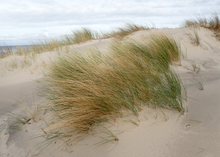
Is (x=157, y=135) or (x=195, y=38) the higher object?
(x=195, y=38)

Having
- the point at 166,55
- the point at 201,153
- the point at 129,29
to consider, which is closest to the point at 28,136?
the point at 201,153

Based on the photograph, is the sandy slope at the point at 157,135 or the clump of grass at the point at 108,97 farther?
the clump of grass at the point at 108,97

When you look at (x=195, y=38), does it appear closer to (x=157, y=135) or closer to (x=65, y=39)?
(x=157, y=135)

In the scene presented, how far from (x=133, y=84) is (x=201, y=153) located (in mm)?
1011

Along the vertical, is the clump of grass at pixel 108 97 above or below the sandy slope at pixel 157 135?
above

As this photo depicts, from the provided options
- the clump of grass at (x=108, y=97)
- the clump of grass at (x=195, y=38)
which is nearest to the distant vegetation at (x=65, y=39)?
the clump of grass at (x=195, y=38)

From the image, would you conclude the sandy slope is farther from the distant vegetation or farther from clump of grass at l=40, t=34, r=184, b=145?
the distant vegetation

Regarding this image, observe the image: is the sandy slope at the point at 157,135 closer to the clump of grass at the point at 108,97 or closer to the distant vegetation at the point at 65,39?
the clump of grass at the point at 108,97

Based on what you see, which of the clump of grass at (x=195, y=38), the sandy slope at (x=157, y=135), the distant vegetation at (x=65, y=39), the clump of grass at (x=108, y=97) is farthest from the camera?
the distant vegetation at (x=65, y=39)

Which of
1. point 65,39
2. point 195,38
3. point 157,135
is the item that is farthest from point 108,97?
point 65,39

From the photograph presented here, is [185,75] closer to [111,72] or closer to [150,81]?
[150,81]

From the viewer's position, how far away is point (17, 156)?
1.66m

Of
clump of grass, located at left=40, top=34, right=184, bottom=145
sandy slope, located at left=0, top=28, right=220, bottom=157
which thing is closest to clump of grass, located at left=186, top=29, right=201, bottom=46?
sandy slope, located at left=0, top=28, right=220, bottom=157

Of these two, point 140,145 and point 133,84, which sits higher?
point 133,84
